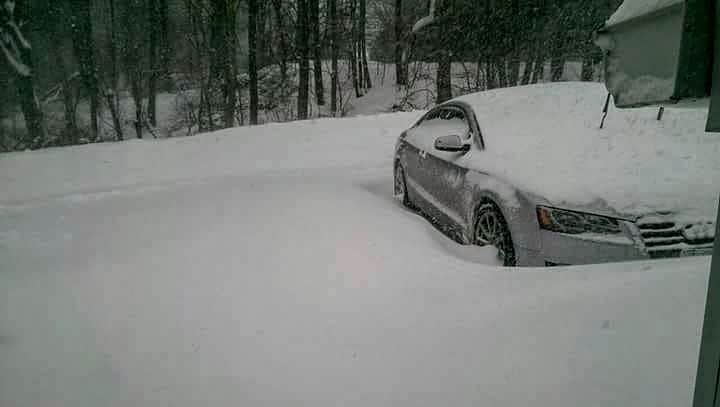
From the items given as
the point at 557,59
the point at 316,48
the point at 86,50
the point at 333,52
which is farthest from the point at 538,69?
the point at 86,50

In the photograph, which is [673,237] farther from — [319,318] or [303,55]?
[303,55]

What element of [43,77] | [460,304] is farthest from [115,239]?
[43,77]

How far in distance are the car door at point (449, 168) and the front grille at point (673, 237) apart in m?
1.44

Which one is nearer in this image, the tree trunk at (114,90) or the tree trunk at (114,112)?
the tree trunk at (114,90)

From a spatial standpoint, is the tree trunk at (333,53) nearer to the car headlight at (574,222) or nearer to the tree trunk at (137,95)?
the tree trunk at (137,95)

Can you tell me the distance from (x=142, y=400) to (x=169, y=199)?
3.78m

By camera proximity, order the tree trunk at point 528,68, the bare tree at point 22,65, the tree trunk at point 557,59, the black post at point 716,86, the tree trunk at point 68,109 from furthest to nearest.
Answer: the tree trunk at point 68,109 → the tree trunk at point 528,68 → the tree trunk at point 557,59 → the bare tree at point 22,65 → the black post at point 716,86

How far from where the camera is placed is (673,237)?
2.55m

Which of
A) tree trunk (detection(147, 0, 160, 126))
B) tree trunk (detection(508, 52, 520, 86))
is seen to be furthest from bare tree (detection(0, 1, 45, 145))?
tree trunk (detection(508, 52, 520, 86))

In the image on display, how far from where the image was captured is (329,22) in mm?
14586

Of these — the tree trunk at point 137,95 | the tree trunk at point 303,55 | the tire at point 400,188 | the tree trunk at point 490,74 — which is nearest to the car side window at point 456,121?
the tire at point 400,188

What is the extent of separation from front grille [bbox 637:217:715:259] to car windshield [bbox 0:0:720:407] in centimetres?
1

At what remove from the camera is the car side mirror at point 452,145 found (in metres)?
3.90

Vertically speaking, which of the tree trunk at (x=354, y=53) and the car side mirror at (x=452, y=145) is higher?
the tree trunk at (x=354, y=53)
